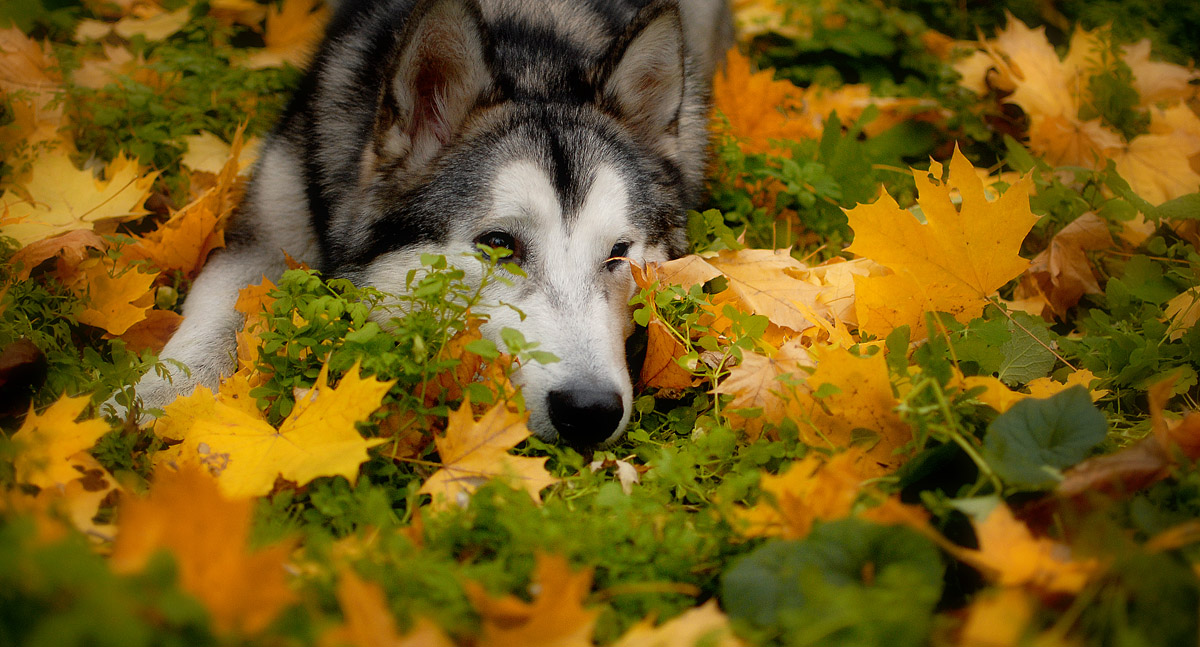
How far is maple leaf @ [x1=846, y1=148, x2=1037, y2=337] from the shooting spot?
1.93 meters

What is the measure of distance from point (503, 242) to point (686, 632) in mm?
1278

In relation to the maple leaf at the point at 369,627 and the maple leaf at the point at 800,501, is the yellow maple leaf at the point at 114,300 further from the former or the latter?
the maple leaf at the point at 800,501

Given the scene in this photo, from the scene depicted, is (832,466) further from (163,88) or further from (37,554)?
(163,88)

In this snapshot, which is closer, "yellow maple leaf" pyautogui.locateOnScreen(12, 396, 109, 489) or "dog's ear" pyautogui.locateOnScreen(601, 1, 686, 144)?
"yellow maple leaf" pyautogui.locateOnScreen(12, 396, 109, 489)

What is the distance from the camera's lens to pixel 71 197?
8.42 ft

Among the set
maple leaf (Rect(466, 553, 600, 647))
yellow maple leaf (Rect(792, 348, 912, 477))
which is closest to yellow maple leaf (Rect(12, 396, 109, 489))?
maple leaf (Rect(466, 553, 600, 647))

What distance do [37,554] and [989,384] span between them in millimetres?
1700

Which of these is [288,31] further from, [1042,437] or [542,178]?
[1042,437]

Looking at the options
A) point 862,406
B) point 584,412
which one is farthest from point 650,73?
point 862,406

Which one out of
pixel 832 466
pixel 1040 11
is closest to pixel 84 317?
pixel 832 466

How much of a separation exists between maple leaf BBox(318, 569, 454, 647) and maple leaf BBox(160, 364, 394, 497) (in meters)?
0.48

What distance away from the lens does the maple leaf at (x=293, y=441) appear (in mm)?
1580

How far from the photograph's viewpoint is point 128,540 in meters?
1.07

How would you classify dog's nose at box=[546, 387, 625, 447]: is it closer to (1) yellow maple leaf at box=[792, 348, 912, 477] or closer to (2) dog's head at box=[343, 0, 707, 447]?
(2) dog's head at box=[343, 0, 707, 447]
